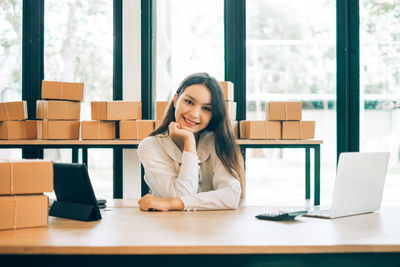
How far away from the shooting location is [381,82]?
11.8 feet

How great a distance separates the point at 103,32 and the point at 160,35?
53 centimetres

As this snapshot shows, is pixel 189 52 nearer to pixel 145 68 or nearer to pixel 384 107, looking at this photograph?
pixel 145 68

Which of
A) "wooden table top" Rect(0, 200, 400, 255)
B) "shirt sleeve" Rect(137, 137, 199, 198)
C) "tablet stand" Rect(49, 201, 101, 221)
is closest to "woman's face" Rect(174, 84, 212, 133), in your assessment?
"shirt sleeve" Rect(137, 137, 199, 198)

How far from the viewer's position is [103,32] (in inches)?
146

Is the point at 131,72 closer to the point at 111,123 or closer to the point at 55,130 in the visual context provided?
the point at 111,123

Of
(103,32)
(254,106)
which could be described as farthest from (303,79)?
(103,32)

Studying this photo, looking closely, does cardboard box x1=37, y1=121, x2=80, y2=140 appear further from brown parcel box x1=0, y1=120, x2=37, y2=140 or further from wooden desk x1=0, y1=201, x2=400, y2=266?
wooden desk x1=0, y1=201, x2=400, y2=266

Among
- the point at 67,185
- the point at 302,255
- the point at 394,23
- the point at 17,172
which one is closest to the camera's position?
the point at 302,255

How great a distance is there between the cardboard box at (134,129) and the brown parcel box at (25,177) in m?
1.82

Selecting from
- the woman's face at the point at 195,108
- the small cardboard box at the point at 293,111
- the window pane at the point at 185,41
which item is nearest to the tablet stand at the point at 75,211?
the woman's face at the point at 195,108

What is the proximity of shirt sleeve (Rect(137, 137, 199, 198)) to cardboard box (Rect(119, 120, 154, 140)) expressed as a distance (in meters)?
1.25

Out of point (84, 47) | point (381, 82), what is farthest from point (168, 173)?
point (381, 82)

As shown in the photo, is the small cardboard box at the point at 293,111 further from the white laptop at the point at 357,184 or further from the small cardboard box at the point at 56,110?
the small cardboard box at the point at 56,110

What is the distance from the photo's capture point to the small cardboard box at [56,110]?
10.2 feet
